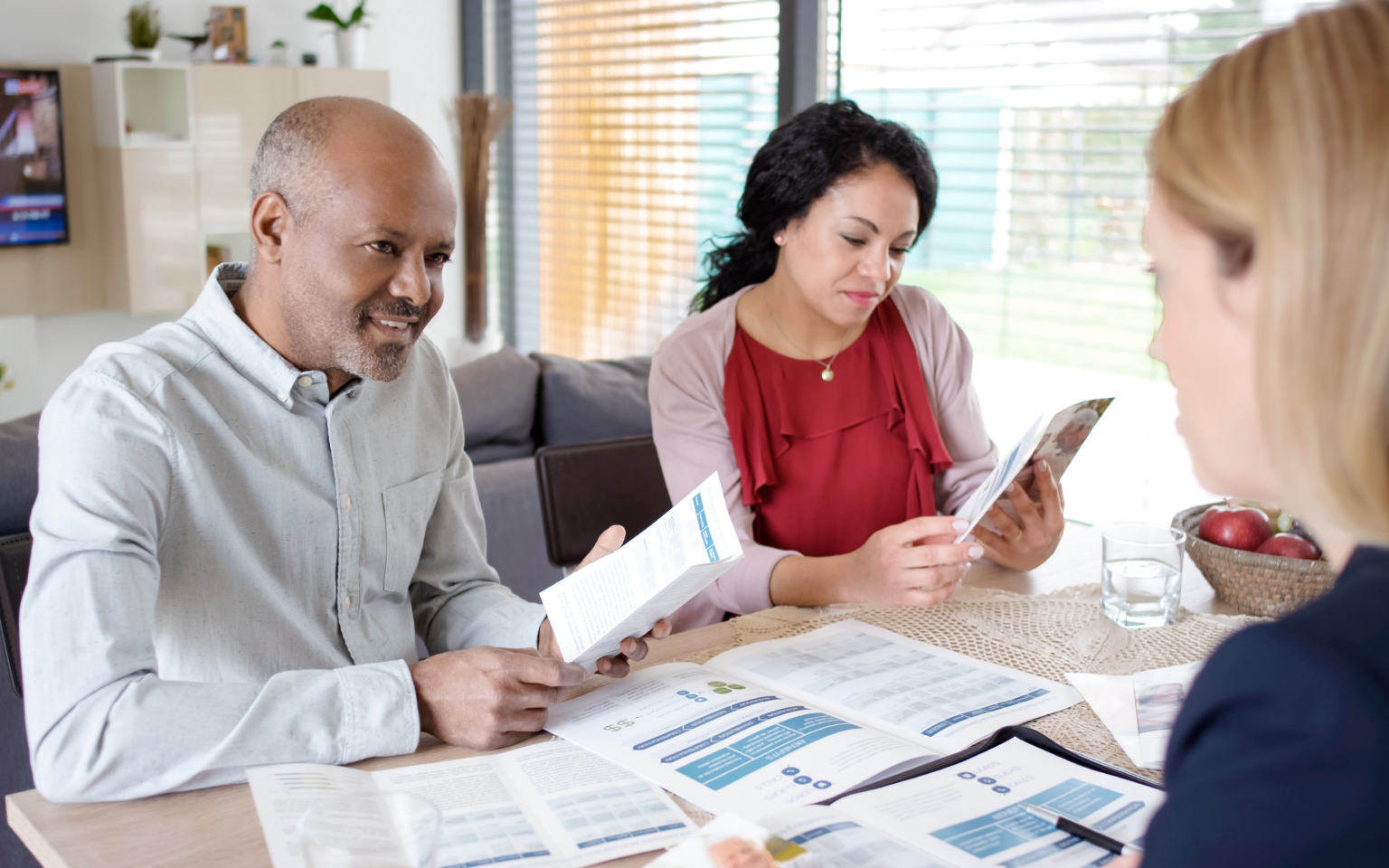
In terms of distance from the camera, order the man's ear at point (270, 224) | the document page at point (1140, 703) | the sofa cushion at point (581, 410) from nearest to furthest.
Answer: the document page at point (1140, 703)
the man's ear at point (270, 224)
the sofa cushion at point (581, 410)

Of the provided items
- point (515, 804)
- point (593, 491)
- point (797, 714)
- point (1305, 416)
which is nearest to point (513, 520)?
point (593, 491)

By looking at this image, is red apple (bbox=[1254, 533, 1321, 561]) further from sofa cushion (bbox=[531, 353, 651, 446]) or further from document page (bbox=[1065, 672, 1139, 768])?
sofa cushion (bbox=[531, 353, 651, 446])

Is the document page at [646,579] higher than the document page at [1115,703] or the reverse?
higher

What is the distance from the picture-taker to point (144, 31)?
475 cm

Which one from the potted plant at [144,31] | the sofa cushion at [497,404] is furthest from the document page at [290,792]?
the potted plant at [144,31]

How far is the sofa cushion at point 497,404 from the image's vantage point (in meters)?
2.89

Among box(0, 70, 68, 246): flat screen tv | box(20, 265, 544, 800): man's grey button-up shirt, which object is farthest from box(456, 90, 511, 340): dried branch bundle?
box(20, 265, 544, 800): man's grey button-up shirt

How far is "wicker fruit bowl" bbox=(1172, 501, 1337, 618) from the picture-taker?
4.94 feet

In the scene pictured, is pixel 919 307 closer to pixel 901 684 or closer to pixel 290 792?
pixel 901 684

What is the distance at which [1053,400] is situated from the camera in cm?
353

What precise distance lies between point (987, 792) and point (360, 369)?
2.83 feet

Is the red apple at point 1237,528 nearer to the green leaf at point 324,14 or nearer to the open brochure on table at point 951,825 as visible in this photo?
the open brochure on table at point 951,825

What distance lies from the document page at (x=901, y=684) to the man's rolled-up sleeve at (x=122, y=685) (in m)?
0.43

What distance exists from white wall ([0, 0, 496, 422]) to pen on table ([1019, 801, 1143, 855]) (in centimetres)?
472
